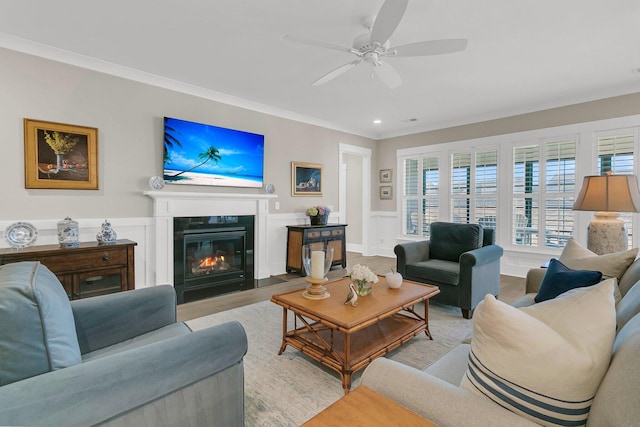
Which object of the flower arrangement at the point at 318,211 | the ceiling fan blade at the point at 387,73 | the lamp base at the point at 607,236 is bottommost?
the lamp base at the point at 607,236

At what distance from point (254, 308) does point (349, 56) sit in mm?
2833

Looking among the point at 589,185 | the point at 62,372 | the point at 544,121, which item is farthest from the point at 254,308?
the point at 544,121

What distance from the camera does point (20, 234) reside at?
110 inches

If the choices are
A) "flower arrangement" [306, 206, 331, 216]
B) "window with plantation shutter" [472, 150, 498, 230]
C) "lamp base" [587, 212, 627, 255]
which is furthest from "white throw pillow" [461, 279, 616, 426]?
"window with plantation shutter" [472, 150, 498, 230]

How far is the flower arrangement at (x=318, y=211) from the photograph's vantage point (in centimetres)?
515

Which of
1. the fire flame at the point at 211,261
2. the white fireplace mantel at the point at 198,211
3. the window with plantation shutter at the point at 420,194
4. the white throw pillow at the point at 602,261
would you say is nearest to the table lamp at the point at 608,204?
the white throw pillow at the point at 602,261

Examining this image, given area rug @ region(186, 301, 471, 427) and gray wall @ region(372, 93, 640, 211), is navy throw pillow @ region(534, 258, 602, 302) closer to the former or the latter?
area rug @ region(186, 301, 471, 427)

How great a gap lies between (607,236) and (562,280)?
1.56 m

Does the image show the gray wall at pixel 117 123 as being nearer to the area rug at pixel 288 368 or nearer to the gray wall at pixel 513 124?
the gray wall at pixel 513 124

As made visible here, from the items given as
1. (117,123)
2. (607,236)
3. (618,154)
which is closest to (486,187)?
(618,154)

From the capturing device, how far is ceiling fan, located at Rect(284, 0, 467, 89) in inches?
78.7

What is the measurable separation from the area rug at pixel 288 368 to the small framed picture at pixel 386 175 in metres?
3.73

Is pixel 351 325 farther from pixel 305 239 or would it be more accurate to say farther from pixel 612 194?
pixel 305 239

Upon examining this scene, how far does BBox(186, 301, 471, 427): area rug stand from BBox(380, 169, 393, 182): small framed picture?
12.3ft
